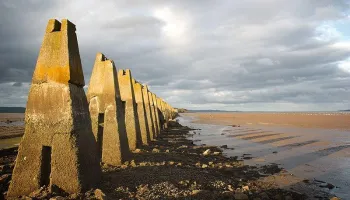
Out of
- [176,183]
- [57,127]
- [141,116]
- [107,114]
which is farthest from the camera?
[141,116]

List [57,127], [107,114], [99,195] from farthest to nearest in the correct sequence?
[107,114], [57,127], [99,195]

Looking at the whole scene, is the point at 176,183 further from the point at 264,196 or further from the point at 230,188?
the point at 264,196

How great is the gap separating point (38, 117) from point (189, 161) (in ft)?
22.9

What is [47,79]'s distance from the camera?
6.89 metres

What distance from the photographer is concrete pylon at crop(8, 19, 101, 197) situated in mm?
6559

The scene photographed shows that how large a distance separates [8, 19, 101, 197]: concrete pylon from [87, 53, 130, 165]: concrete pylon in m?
3.02

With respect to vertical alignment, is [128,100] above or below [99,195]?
above

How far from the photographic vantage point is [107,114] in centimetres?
1051

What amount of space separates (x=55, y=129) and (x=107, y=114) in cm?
382

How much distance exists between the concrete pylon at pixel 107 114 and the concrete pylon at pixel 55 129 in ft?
9.90

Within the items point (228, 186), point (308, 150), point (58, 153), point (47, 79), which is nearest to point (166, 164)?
point (228, 186)

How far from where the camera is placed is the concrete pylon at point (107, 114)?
10.1m

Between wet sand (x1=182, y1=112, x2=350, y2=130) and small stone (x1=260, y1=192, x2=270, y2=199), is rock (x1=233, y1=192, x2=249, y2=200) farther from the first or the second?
wet sand (x1=182, y1=112, x2=350, y2=130)

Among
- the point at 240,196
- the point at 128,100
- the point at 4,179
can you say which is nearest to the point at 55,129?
the point at 4,179
